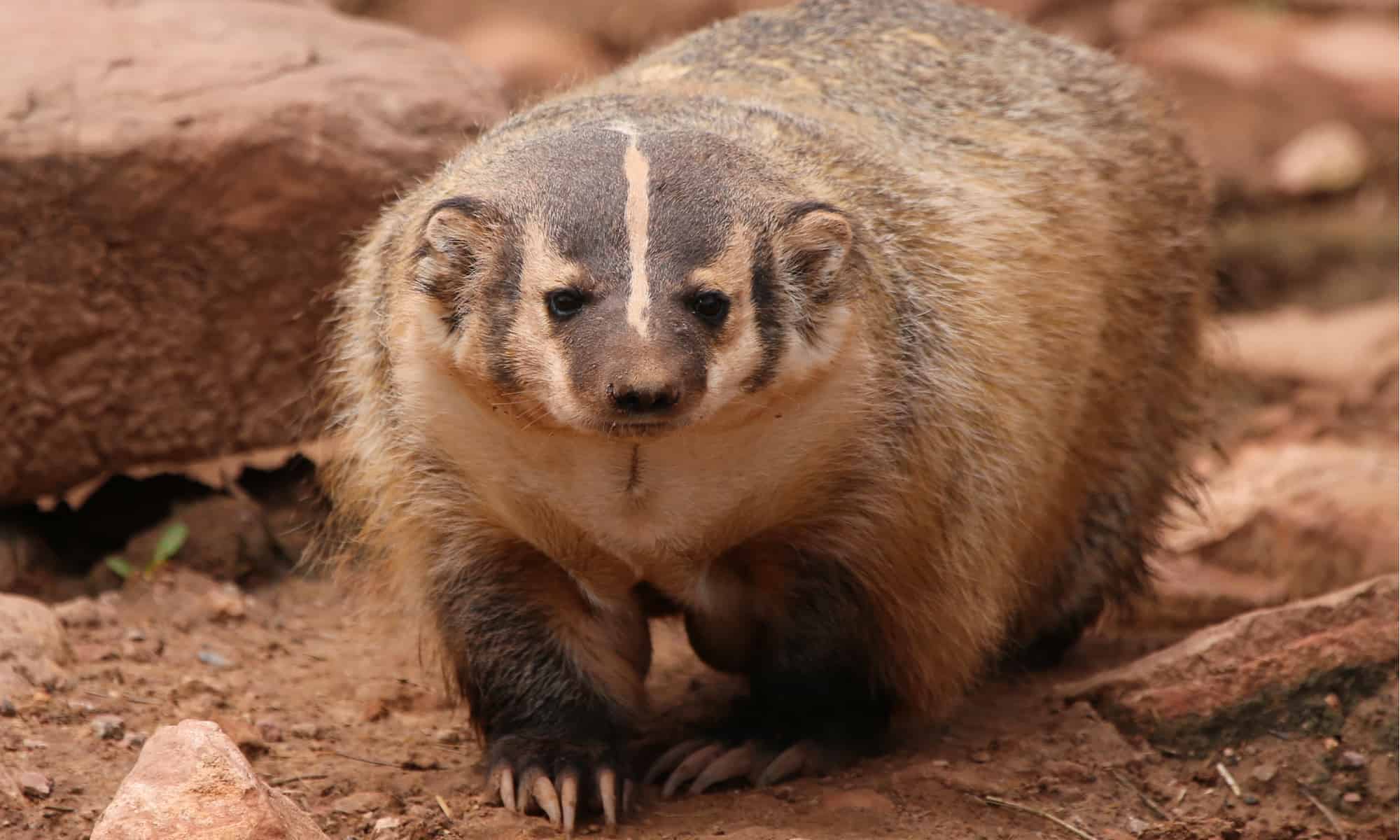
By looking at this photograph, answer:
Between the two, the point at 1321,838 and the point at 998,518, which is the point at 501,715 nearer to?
the point at 998,518

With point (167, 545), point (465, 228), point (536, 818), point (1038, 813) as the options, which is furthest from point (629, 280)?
point (167, 545)

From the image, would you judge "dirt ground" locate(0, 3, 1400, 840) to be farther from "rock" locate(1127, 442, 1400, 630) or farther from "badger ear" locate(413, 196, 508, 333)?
"badger ear" locate(413, 196, 508, 333)

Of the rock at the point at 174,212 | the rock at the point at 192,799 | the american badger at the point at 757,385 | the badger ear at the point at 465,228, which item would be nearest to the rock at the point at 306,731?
the american badger at the point at 757,385

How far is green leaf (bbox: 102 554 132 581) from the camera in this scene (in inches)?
223

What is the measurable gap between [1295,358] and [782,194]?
548 centimetres

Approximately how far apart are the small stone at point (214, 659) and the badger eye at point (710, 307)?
2273mm

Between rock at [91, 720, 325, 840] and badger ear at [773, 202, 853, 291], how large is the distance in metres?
1.54

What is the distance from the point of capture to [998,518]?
4.66 metres

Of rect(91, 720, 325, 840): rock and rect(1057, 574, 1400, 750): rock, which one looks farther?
rect(1057, 574, 1400, 750): rock

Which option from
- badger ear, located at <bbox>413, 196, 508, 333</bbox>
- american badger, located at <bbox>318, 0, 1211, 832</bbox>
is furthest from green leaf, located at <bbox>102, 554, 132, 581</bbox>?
badger ear, located at <bbox>413, 196, 508, 333</bbox>

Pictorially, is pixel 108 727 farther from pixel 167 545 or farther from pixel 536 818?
pixel 167 545

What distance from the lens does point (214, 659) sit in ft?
17.2

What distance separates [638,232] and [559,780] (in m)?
1.42

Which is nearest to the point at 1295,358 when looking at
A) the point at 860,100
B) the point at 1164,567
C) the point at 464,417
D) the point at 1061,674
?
the point at 1164,567
